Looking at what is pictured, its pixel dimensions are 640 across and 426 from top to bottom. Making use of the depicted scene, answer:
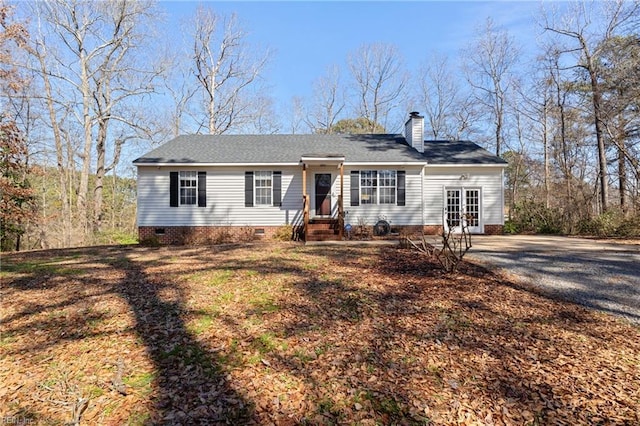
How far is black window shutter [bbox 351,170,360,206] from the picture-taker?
13.5 metres

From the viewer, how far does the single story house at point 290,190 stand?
13.3m

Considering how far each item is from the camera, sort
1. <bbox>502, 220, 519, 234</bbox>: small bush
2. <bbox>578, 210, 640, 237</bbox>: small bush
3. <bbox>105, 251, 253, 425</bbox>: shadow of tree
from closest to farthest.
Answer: <bbox>105, 251, 253, 425</bbox>: shadow of tree
<bbox>578, 210, 640, 237</bbox>: small bush
<bbox>502, 220, 519, 234</bbox>: small bush

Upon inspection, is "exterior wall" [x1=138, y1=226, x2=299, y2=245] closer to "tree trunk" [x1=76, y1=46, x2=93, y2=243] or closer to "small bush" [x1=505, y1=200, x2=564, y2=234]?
"tree trunk" [x1=76, y1=46, x2=93, y2=243]

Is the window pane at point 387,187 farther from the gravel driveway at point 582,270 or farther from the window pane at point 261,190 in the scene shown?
the gravel driveway at point 582,270

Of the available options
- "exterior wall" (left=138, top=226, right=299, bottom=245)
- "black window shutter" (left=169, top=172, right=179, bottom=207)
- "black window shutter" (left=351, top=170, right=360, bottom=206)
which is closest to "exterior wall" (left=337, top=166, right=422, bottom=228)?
"black window shutter" (left=351, top=170, right=360, bottom=206)

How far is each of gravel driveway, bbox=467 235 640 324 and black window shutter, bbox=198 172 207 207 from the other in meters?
Result: 9.95

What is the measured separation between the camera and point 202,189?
44.1 feet

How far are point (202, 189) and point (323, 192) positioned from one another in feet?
16.0

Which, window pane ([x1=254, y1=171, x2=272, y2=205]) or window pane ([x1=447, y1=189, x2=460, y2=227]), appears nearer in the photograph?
window pane ([x1=254, y1=171, x2=272, y2=205])

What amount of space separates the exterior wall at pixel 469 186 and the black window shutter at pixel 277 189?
6.17m

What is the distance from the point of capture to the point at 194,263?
7504 millimetres

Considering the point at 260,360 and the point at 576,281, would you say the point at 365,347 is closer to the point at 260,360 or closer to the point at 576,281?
the point at 260,360

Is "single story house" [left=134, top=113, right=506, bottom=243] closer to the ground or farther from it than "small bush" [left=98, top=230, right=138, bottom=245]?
farther from it

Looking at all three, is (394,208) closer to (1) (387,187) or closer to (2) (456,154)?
(1) (387,187)
